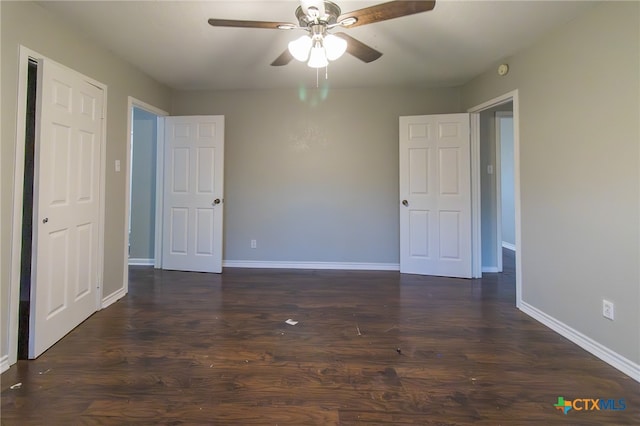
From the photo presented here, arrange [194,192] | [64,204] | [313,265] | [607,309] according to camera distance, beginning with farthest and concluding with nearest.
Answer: [313,265] < [194,192] < [64,204] < [607,309]

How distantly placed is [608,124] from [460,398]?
1.92 metres

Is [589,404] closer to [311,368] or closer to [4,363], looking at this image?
[311,368]

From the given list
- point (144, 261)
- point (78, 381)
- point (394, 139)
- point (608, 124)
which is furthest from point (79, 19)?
point (608, 124)

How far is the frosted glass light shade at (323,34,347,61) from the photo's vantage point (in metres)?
1.82

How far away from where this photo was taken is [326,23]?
1.82 meters

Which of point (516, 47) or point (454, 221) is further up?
point (516, 47)

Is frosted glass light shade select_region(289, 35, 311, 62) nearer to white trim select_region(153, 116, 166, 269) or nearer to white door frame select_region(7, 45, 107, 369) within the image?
white door frame select_region(7, 45, 107, 369)

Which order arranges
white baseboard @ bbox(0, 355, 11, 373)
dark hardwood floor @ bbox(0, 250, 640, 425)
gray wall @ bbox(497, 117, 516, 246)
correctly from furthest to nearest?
gray wall @ bbox(497, 117, 516, 246) → white baseboard @ bbox(0, 355, 11, 373) → dark hardwood floor @ bbox(0, 250, 640, 425)

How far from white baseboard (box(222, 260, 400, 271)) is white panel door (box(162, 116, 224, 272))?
363 millimetres

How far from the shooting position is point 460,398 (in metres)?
1.57

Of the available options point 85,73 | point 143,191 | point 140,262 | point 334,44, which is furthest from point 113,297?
point 334,44

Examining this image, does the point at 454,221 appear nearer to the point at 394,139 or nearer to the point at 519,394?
the point at 394,139

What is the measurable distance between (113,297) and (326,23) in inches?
117

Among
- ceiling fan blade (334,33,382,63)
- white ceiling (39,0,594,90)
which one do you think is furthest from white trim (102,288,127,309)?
ceiling fan blade (334,33,382,63)
